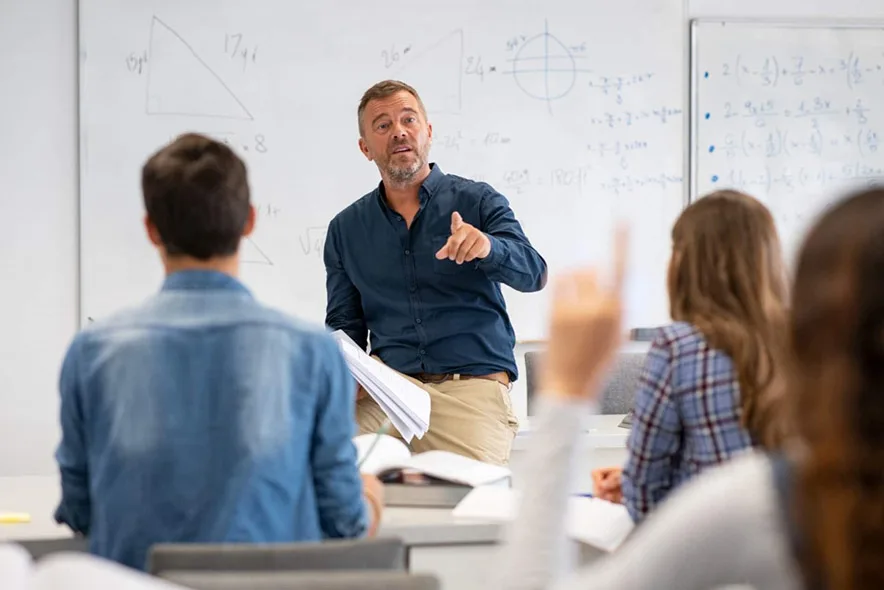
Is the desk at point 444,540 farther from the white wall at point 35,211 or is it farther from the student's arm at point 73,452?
the white wall at point 35,211

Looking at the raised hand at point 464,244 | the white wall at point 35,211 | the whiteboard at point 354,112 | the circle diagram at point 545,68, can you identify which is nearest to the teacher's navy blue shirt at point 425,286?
the raised hand at point 464,244

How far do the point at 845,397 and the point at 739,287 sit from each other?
114 cm

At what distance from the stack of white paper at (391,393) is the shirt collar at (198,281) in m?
0.81

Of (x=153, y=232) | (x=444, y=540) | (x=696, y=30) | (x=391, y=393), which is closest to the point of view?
(x=153, y=232)

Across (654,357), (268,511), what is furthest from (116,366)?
(654,357)

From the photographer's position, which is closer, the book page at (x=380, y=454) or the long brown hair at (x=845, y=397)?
the long brown hair at (x=845, y=397)

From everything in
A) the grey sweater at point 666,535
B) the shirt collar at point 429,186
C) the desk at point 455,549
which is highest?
the shirt collar at point 429,186

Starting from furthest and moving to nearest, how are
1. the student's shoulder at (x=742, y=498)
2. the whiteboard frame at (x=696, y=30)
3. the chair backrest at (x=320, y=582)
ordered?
the whiteboard frame at (x=696, y=30), the chair backrest at (x=320, y=582), the student's shoulder at (x=742, y=498)

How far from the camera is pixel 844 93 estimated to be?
191 inches

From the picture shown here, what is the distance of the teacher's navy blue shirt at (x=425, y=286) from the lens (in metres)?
3.28

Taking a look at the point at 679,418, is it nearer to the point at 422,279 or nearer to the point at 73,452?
the point at 73,452

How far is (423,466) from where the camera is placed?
7.26ft

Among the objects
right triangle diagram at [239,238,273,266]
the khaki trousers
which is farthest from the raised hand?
right triangle diagram at [239,238,273,266]

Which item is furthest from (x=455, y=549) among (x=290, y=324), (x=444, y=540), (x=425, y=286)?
(x=425, y=286)
